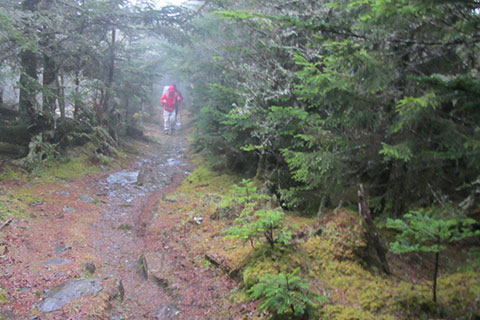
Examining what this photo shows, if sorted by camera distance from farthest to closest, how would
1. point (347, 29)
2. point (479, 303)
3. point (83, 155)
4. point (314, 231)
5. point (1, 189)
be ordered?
1. point (83, 155)
2. point (1, 189)
3. point (314, 231)
4. point (347, 29)
5. point (479, 303)

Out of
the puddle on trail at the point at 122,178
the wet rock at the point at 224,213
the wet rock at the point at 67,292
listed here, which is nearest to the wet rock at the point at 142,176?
the puddle on trail at the point at 122,178

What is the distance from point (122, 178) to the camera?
12547mm

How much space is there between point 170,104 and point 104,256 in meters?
19.0

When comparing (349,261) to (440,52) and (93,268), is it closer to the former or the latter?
(440,52)

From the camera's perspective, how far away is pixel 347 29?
13.9 feet

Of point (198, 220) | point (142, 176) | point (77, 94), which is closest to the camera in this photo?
point (198, 220)

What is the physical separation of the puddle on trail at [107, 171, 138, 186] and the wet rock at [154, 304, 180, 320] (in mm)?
7663

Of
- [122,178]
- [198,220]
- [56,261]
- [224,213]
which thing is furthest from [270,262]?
[122,178]

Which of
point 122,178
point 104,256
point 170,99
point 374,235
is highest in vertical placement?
point 170,99

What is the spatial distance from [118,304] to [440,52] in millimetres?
6128

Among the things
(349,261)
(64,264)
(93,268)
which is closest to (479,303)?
(349,261)

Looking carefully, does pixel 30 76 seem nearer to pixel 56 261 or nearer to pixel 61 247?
pixel 61 247

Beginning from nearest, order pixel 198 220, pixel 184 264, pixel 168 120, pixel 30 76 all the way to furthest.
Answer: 1. pixel 184 264
2. pixel 198 220
3. pixel 30 76
4. pixel 168 120

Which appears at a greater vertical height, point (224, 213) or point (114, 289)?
point (224, 213)
